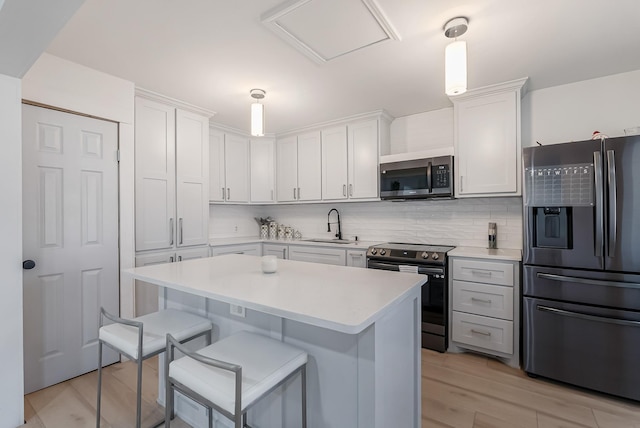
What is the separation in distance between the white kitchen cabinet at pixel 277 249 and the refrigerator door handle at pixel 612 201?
10.00ft

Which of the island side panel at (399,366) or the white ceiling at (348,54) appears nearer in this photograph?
the island side panel at (399,366)

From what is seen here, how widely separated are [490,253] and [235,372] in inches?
97.6

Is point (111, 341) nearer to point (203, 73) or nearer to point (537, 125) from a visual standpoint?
point (203, 73)

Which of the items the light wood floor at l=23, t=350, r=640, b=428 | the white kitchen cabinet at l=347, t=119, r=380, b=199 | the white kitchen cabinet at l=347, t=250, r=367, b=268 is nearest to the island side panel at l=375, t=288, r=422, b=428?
the light wood floor at l=23, t=350, r=640, b=428

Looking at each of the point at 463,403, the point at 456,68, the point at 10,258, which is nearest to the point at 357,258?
the point at 463,403

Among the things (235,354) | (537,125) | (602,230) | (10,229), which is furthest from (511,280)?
(10,229)

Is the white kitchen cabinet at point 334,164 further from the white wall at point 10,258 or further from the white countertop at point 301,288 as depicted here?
the white wall at point 10,258

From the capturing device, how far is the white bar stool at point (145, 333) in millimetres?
1415

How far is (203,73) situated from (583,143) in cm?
292

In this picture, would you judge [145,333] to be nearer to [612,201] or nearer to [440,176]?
[440,176]

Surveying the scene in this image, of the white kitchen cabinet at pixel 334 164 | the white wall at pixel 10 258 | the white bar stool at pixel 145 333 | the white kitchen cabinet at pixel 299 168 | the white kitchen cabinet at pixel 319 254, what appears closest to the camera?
the white bar stool at pixel 145 333

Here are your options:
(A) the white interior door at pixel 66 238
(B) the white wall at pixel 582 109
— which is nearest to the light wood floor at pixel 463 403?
(A) the white interior door at pixel 66 238

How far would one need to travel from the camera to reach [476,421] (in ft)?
5.97

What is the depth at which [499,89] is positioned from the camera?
2688 mm
